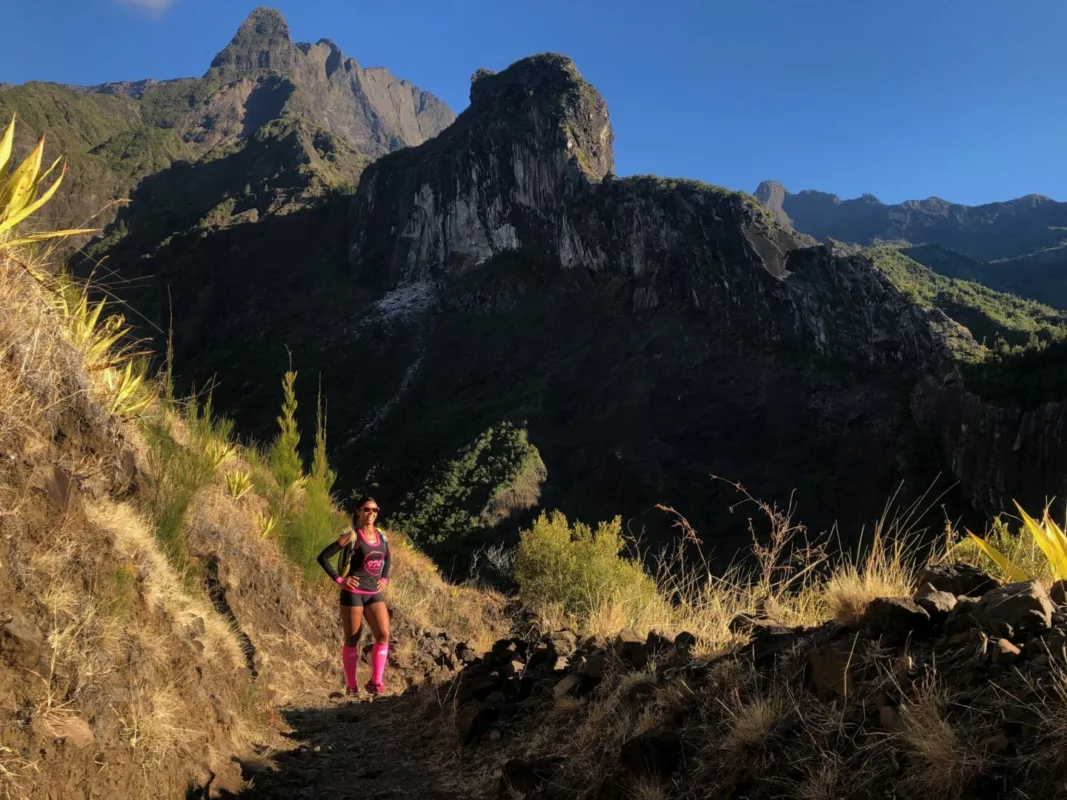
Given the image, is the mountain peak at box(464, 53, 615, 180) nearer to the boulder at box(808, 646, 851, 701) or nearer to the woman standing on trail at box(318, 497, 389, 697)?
the woman standing on trail at box(318, 497, 389, 697)

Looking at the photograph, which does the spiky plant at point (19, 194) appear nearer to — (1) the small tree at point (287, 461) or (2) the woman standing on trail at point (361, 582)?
(2) the woman standing on trail at point (361, 582)

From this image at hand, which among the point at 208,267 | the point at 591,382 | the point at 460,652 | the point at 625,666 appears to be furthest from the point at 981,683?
the point at 208,267

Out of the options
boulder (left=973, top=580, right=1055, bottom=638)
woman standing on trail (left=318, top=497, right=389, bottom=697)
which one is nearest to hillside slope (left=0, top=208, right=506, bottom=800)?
woman standing on trail (left=318, top=497, right=389, bottom=697)

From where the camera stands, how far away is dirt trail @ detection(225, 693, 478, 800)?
3.52 meters

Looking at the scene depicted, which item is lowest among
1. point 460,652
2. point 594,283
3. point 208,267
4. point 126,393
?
point 460,652

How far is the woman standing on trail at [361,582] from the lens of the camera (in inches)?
213

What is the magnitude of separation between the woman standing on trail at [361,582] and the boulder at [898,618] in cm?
407

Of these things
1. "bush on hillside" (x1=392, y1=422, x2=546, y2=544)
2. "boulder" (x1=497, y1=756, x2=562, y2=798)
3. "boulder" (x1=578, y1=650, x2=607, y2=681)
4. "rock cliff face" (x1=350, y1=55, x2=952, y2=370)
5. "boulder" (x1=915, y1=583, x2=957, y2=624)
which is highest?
"rock cliff face" (x1=350, y1=55, x2=952, y2=370)

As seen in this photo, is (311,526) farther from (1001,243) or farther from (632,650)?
(1001,243)

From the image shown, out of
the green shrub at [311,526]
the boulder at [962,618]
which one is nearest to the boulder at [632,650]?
the boulder at [962,618]

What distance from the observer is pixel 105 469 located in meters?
3.65

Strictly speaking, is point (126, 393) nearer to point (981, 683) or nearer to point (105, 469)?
point (105, 469)

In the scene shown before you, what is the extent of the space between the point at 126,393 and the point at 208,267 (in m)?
124

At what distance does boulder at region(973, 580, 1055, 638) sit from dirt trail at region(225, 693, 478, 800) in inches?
107
